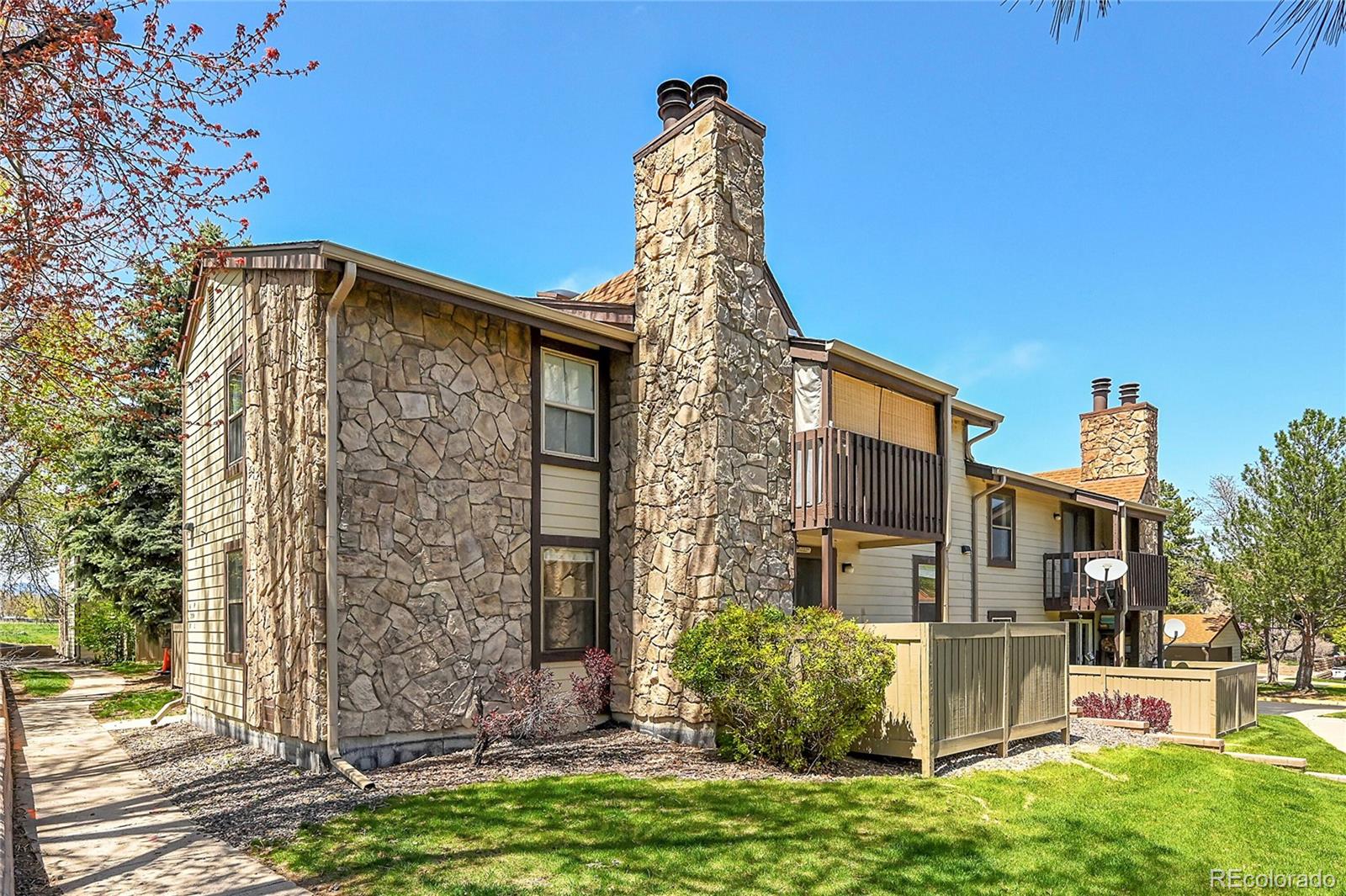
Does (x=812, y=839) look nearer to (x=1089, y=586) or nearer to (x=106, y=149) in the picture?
(x=106, y=149)

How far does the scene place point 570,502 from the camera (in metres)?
10.7

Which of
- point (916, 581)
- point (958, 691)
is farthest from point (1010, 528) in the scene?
point (958, 691)

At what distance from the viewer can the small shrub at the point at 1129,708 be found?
12.8 metres

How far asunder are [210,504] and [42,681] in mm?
11532

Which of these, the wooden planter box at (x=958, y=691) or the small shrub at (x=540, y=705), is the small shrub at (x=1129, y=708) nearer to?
the wooden planter box at (x=958, y=691)

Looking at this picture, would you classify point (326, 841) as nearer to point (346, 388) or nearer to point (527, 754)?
point (527, 754)

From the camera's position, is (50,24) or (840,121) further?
(840,121)

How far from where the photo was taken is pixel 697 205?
1047cm

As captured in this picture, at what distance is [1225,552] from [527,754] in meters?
27.1

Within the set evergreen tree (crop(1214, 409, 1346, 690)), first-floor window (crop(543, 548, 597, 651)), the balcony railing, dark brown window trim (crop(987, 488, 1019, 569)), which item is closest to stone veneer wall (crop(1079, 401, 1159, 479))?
evergreen tree (crop(1214, 409, 1346, 690))

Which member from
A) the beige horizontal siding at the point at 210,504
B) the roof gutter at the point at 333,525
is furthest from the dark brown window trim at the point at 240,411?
the roof gutter at the point at 333,525

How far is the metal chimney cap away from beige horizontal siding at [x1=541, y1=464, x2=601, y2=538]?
5115 millimetres

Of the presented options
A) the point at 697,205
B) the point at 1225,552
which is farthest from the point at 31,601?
the point at 1225,552

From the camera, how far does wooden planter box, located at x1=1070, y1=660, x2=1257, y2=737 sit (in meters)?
13.1
